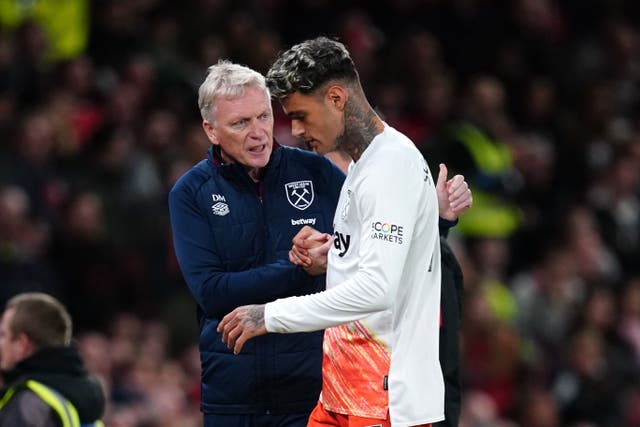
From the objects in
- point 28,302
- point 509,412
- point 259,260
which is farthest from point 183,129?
point 259,260

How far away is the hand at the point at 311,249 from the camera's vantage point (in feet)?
16.9

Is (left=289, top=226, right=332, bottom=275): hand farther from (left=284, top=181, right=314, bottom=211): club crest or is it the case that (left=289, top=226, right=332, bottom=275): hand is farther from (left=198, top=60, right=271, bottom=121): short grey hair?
(left=198, top=60, right=271, bottom=121): short grey hair

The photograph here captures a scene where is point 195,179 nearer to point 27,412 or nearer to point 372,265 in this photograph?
point 372,265

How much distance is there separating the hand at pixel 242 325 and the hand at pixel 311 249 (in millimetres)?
318

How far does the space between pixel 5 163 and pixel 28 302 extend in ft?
13.1

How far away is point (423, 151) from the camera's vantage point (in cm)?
1147

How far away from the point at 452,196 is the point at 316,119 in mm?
829

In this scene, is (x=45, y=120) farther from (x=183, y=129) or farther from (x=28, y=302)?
(x=28, y=302)

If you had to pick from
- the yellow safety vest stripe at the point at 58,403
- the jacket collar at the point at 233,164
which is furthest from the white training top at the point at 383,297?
the yellow safety vest stripe at the point at 58,403

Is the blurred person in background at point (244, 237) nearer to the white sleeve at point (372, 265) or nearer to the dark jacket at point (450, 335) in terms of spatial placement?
the white sleeve at point (372, 265)

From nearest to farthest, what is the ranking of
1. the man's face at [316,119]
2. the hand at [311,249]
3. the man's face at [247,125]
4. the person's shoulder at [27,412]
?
→ 1. the man's face at [316,119]
2. the hand at [311,249]
3. the man's face at [247,125]
4. the person's shoulder at [27,412]

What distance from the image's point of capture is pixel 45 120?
33.8 feet

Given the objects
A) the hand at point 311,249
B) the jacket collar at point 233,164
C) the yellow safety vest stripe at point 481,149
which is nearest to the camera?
the hand at point 311,249

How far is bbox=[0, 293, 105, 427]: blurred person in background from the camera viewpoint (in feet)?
19.4
